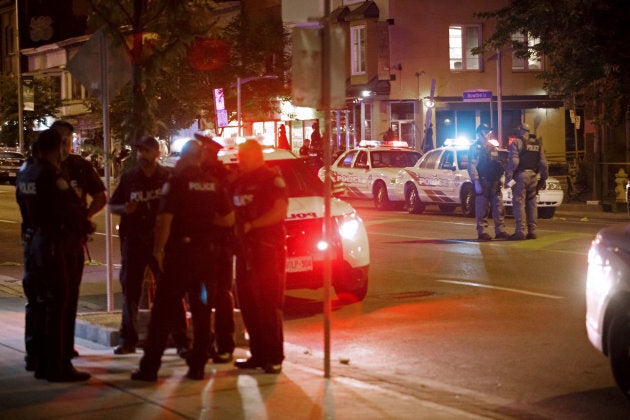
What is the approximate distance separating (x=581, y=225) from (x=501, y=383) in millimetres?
14914

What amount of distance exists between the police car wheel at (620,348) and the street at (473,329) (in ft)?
0.80

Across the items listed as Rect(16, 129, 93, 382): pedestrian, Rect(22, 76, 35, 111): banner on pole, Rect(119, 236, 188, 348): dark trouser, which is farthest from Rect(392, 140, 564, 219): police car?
Rect(22, 76, 35, 111): banner on pole

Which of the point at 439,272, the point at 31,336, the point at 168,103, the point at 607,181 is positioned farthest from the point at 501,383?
the point at 168,103

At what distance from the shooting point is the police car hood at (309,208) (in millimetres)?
12172

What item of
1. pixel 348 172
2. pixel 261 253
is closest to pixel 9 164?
pixel 348 172

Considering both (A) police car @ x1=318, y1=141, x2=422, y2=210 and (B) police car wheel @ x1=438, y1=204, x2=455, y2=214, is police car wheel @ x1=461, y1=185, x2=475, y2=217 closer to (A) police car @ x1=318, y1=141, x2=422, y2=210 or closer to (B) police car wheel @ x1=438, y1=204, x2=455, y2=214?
(B) police car wheel @ x1=438, y1=204, x2=455, y2=214

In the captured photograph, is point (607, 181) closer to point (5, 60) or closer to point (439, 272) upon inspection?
point (439, 272)

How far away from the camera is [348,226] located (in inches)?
494

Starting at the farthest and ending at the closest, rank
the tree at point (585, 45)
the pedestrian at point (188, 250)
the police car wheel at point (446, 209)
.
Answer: the police car wheel at point (446, 209) → the tree at point (585, 45) → the pedestrian at point (188, 250)

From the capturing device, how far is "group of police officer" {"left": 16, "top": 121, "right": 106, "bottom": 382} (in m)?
8.32

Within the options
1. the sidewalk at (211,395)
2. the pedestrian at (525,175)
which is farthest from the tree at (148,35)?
the pedestrian at (525,175)

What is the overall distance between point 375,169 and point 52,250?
22.3m

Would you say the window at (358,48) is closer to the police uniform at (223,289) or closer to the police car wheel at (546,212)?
the police car wheel at (546,212)

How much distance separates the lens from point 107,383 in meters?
8.29
